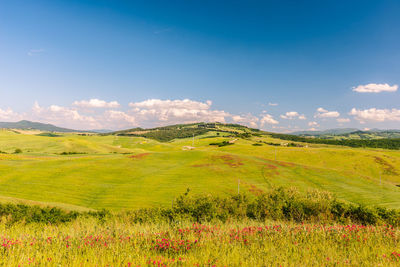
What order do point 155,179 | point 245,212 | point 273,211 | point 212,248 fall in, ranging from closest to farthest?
point 212,248, point 273,211, point 245,212, point 155,179

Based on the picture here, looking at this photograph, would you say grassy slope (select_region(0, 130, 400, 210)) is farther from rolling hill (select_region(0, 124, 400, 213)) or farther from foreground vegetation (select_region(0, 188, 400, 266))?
foreground vegetation (select_region(0, 188, 400, 266))

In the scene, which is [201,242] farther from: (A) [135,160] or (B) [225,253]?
(A) [135,160]

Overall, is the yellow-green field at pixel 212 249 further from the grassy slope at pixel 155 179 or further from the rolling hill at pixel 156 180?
the grassy slope at pixel 155 179

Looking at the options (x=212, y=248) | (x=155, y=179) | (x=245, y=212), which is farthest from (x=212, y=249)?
(x=155, y=179)

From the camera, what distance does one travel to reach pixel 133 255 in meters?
5.50

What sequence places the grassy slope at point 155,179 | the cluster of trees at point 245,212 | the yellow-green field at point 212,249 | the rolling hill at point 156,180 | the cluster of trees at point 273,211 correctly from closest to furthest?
the yellow-green field at point 212,249, the cluster of trees at point 245,212, the cluster of trees at point 273,211, the rolling hill at point 156,180, the grassy slope at point 155,179

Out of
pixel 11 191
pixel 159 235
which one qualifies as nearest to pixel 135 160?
pixel 11 191

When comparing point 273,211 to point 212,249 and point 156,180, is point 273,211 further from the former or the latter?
point 156,180

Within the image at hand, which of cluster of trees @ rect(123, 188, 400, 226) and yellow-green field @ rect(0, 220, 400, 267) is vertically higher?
yellow-green field @ rect(0, 220, 400, 267)

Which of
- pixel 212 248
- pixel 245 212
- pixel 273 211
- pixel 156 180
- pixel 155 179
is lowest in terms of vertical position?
pixel 156 180

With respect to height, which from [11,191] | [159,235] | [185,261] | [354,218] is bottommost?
[11,191]

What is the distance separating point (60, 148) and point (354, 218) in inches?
5622

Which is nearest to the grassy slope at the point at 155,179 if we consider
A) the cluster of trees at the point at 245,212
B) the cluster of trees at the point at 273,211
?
the cluster of trees at the point at 245,212

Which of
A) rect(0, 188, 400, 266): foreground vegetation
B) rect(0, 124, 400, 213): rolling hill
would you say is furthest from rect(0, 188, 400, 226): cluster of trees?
rect(0, 188, 400, 266): foreground vegetation
